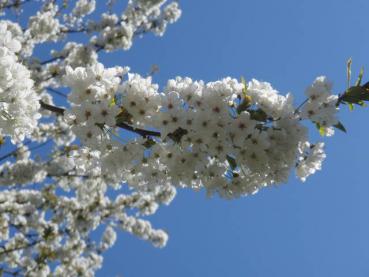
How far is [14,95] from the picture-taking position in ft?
10.2

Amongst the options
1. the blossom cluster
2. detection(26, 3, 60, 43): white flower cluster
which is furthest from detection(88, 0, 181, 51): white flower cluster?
the blossom cluster

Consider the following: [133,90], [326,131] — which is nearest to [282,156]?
[326,131]

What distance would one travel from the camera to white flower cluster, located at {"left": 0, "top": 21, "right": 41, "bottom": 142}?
9.90 feet

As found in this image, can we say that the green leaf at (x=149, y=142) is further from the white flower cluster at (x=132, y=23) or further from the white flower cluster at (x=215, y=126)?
the white flower cluster at (x=132, y=23)

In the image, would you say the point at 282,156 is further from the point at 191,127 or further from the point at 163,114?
the point at 163,114

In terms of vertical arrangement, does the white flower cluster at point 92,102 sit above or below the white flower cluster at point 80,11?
below

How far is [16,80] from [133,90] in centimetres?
79

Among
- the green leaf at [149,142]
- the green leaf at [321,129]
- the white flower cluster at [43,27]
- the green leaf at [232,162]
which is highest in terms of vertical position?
the white flower cluster at [43,27]

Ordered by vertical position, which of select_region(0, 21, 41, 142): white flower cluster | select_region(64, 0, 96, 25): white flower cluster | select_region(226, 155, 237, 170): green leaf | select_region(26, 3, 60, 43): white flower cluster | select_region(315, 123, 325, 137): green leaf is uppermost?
select_region(64, 0, 96, 25): white flower cluster

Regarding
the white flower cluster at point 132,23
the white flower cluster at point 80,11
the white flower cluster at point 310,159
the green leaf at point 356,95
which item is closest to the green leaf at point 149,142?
the white flower cluster at point 310,159

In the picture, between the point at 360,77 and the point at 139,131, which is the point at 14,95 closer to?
the point at 139,131

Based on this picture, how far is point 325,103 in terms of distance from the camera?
3.31 m

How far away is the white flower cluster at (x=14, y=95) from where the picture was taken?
302cm

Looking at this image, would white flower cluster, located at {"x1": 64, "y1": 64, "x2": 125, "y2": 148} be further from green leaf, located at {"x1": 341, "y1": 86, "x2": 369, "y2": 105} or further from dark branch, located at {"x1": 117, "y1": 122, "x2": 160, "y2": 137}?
green leaf, located at {"x1": 341, "y1": 86, "x2": 369, "y2": 105}
